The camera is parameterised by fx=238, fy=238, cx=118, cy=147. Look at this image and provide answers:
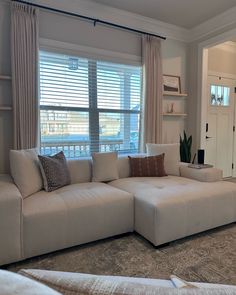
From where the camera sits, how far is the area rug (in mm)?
1794

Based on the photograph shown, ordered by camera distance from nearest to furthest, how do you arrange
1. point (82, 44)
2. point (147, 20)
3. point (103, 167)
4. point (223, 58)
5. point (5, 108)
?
point (5, 108) < point (103, 167) < point (82, 44) < point (147, 20) < point (223, 58)

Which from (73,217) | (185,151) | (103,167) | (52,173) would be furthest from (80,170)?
(185,151)

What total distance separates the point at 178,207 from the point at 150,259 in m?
0.53

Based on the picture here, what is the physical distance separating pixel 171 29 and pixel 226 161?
2.88 metres

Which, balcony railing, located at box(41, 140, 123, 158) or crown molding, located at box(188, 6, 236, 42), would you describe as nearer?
balcony railing, located at box(41, 140, 123, 158)

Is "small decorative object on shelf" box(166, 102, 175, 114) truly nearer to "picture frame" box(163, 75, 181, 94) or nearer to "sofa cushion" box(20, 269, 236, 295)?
"picture frame" box(163, 75, 181, 94)

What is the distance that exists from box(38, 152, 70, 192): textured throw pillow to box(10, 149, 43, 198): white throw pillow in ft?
0.21

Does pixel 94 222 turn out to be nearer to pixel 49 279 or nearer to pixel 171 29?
pixel 49 279

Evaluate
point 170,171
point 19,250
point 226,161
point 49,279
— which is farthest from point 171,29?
point 49,279

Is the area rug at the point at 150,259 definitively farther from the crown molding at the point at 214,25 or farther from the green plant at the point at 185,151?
the crown molding at the point at 214,25

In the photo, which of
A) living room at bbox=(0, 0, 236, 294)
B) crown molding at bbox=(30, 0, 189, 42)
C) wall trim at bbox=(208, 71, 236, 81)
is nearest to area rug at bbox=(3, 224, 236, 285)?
living room at bbox=(0, 0, 236, 294)

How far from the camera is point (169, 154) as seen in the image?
3377 millimetres

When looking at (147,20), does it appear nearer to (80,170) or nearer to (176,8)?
(176,8)

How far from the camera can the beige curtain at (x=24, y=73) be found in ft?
9.30
